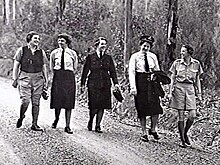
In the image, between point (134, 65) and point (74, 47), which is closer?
point (134, 65)

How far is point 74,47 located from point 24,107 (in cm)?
1050

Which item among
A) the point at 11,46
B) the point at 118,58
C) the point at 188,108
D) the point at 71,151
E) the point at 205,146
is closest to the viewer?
the point at 71,151

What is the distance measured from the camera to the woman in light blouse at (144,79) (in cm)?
976

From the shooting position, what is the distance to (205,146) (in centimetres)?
1003

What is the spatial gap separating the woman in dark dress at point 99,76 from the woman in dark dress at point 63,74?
0.31 meters

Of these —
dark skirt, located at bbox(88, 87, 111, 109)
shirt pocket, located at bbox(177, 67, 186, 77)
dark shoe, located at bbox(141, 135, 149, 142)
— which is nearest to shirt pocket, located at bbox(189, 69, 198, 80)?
shirt pocket, located at bbox(177, 67, 186, 77)

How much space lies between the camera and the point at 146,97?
989cm

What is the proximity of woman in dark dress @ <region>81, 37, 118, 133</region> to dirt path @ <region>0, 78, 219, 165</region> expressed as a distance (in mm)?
630

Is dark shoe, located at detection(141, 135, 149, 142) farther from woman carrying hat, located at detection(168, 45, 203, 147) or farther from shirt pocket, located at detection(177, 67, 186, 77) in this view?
shirt pocket, located at detection(177, 67, 186, 77)

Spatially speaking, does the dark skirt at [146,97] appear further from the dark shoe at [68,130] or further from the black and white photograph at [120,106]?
the dark shoe at [68,130]

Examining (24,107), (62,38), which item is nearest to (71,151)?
(24,107)

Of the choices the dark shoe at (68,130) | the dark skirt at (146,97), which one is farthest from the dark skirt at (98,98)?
the dark skirt at (146,97)

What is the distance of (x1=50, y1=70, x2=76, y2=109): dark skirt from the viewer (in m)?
10.4

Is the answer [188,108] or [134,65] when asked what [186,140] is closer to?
[188,108]
